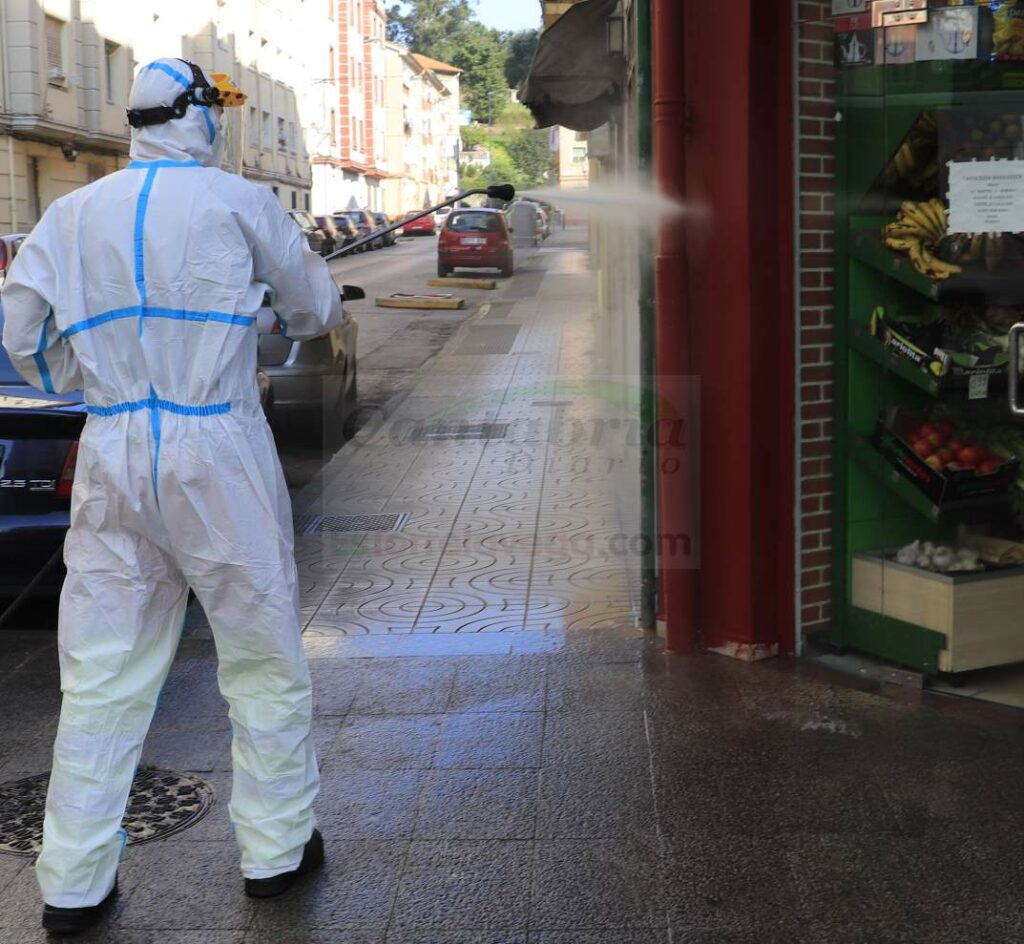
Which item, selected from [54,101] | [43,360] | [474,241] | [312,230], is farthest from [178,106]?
[312,230]

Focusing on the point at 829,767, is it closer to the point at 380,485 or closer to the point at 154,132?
the point at 154,132

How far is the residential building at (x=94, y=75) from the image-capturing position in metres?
32.3

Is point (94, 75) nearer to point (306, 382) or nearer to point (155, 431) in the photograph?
point (306, 382)

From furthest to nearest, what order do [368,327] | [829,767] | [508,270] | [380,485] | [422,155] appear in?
[422,155]
[508,270]
[368,327]
[380,485]
[829,767]

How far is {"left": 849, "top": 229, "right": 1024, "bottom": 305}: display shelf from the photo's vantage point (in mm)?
5090

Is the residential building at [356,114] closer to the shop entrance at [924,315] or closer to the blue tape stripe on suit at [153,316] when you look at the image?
the shop entrance at [924,315]

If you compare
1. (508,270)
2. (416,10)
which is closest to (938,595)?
(508,270)

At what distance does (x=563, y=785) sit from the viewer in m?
4.38

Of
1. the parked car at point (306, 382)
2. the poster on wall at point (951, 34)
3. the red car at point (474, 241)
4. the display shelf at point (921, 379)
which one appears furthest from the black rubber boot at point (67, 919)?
the red car at point (474, 241)

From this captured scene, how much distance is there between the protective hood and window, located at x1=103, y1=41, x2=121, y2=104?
120 feet

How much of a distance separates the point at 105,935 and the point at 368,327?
18.4m

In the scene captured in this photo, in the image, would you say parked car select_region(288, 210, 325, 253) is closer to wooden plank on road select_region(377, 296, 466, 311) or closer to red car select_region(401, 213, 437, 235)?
red car select_region(401, 213, 437, 235)

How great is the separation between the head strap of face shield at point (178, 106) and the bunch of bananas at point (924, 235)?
2.62 metres

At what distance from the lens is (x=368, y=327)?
21.6m
